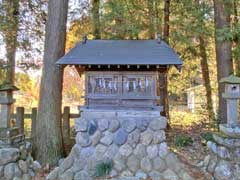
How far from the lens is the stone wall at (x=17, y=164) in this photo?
5770 mm

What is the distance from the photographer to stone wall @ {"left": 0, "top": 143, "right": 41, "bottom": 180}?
5.77 m

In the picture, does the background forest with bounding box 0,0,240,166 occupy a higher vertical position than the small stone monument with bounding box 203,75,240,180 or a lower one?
higher

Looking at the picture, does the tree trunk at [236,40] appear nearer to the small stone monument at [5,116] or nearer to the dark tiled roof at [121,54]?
the dark tiled roof at [121,54]

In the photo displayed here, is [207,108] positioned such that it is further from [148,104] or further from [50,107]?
[50,107]

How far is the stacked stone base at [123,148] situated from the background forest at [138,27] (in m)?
2.63

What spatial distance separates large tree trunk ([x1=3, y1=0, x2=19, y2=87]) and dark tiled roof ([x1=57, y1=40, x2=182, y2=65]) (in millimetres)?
3584

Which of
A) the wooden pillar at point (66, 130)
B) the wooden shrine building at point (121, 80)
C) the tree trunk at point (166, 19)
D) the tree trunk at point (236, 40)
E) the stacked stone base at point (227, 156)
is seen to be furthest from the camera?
the tree trunk at point (166, 19)

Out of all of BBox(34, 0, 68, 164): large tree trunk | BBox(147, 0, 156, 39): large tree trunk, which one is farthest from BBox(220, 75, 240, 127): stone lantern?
BBox(34, 0, 68, 164): large tree trunk

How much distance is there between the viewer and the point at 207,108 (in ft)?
34.0

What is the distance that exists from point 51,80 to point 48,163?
1902mm

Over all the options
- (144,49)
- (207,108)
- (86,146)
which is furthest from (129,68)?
(207,108)

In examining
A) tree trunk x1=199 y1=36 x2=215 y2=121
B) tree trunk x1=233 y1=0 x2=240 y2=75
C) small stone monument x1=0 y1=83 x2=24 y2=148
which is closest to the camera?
small stone monument x1=0 y1=83 x2=24 y2=148

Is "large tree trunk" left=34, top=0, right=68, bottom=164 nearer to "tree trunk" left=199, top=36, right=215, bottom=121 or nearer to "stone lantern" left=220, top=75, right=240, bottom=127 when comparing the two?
"stone lantern" left=220, top=75, right=240, bottom=127

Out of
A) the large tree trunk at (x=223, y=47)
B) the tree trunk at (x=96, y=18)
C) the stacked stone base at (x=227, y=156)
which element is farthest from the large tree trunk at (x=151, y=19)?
the stacked stone base at (x=227, y=156)
